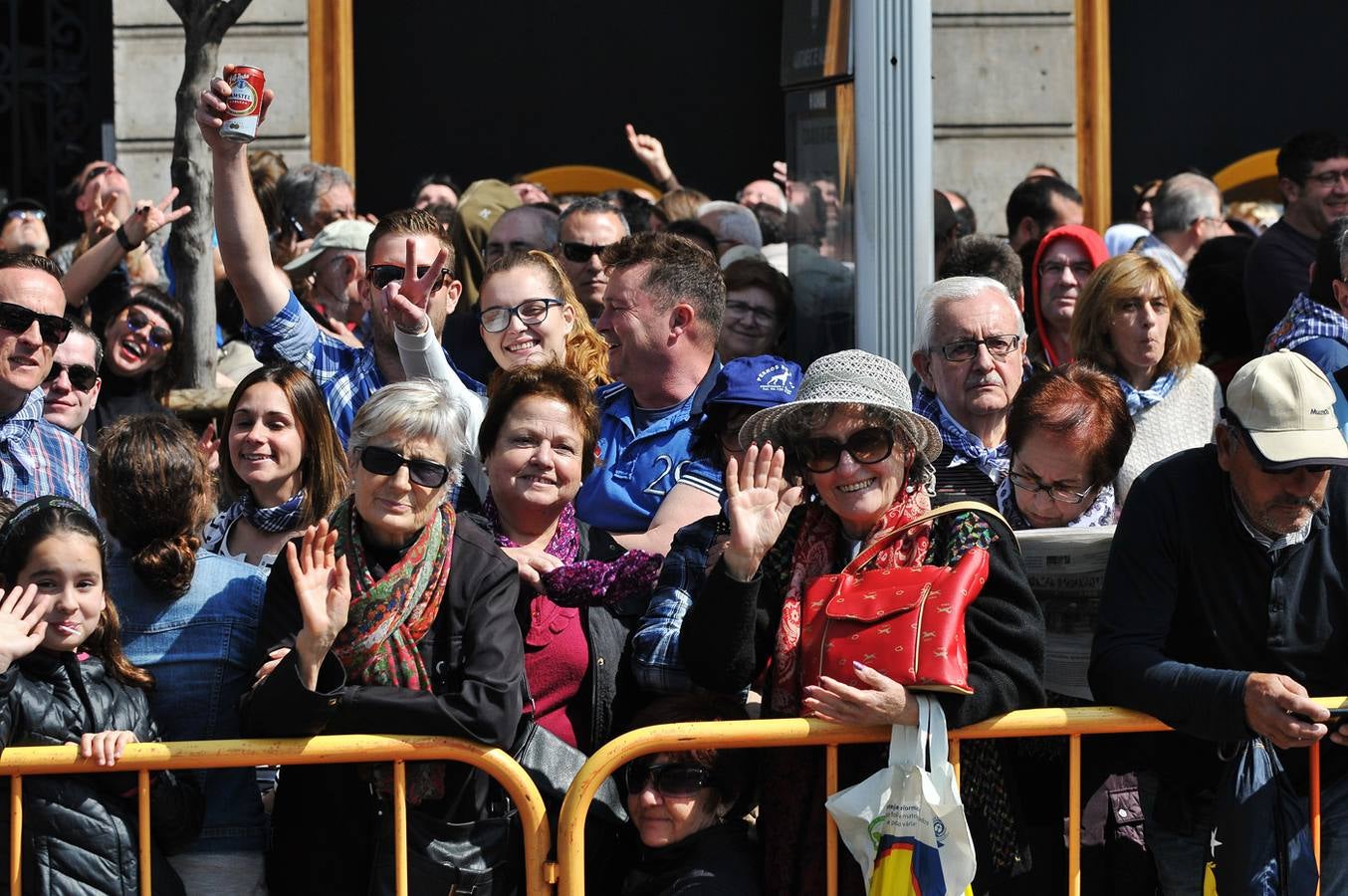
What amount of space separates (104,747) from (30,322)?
1.88m

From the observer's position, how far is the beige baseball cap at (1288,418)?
4145 mm

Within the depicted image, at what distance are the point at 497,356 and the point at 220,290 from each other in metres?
3.12

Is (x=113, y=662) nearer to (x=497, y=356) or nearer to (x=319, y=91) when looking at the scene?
(x=497, y=356)

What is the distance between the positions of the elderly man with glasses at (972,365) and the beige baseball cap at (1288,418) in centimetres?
105

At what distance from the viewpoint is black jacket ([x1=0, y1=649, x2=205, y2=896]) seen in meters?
3.98

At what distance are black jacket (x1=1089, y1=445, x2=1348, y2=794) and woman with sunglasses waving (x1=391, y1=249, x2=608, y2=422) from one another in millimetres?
1910

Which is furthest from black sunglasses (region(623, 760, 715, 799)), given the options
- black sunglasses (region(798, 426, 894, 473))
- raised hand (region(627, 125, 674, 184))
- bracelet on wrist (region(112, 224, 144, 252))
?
raised hand (region(627, 125, 674, 184))

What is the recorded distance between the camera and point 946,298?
546cm

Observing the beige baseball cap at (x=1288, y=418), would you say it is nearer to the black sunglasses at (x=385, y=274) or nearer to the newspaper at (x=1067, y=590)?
the newspaper at (x=1067, y=590)

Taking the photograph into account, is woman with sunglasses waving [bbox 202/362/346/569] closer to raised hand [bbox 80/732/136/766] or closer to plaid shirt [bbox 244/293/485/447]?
plaid shirt [bbox 244/293/485/447]

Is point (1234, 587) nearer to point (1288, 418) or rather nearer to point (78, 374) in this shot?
point (1288, 418)

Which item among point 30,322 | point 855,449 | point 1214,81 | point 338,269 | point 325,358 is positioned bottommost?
point 855,449

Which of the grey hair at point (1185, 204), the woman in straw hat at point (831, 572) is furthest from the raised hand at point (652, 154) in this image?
the woman in straw hat at point (831, 572)

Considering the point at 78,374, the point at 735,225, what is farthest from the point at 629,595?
the point at 735,225
